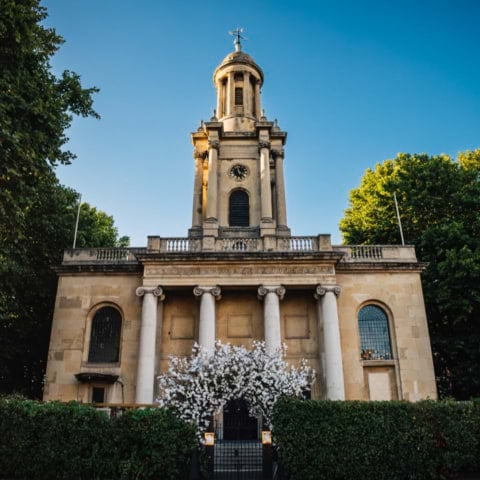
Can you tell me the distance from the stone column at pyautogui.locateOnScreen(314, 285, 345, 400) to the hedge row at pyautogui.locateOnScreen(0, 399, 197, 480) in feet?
31.8

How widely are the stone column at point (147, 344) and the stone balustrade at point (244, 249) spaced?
222 cm

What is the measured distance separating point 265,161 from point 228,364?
661 inches

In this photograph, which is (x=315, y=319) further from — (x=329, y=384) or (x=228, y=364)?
(x=228, y=364)

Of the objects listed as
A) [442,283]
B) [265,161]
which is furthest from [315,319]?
[265,161]

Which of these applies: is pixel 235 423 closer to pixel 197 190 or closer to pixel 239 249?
pixel 239 249

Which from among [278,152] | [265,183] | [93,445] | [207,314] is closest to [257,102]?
[278,152]

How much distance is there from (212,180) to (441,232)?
558 inches

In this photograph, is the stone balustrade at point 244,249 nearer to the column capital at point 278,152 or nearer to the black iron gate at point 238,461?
the column capital at point 278,152

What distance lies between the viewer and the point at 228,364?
15445 mm

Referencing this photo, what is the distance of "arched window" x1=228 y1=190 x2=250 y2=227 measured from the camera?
2841 centimetres

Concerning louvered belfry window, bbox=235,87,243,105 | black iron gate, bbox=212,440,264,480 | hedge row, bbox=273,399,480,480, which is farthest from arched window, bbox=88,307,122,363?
louvered belfry window, bbox=235,87,243,105

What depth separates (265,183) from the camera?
28.4m

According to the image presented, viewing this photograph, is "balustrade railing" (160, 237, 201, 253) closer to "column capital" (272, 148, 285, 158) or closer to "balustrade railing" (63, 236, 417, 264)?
"balustrade railing" (63, 236, 417, 264)

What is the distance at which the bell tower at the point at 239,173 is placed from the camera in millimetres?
27641
